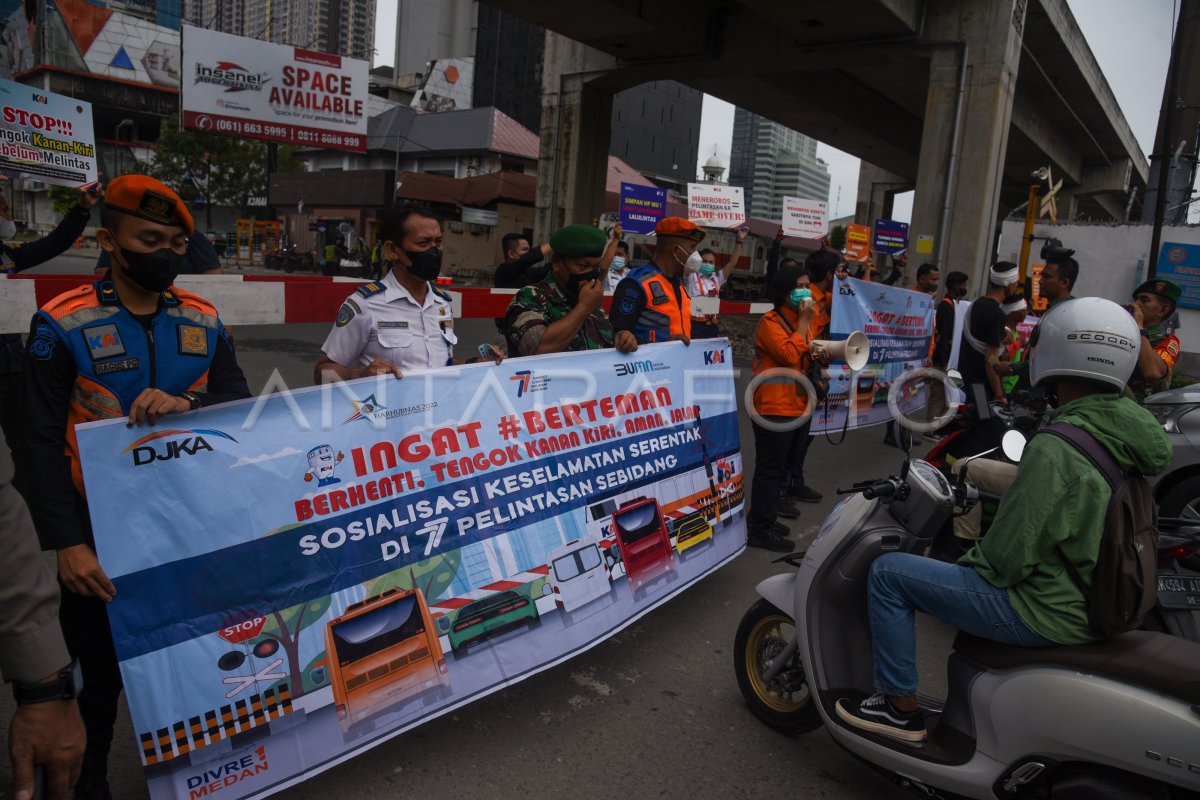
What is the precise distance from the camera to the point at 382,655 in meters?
2.52

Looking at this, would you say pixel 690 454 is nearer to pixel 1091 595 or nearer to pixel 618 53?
pixel 1091 595

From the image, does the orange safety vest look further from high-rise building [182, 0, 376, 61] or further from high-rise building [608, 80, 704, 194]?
high-rise building [182, 0, 376, 61]

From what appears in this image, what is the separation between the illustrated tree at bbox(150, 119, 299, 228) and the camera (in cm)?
4794

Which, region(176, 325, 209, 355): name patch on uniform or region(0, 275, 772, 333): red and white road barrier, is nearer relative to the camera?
region(176, 325, 209, 355): name patch on uniform

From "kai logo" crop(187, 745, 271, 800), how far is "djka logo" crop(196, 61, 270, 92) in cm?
2307

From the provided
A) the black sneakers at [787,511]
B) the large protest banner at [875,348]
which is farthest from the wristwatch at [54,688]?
the large protest banner at [875,348]

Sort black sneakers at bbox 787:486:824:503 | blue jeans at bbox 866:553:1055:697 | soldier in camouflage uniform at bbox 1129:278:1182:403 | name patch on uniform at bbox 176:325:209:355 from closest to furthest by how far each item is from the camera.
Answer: blue jeans at bbox 866:553:1055:697
name patch on uniform at bbox 176:325:209:355
soldier in camouflage uniform at bbox 1129:278:1182:403
black sneakers at bbox 787:486:824:503

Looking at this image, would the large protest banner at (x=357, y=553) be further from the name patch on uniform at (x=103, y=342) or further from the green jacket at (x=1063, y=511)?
the green jacket at (x=1063, y=511)

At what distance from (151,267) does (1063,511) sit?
2.68 metres

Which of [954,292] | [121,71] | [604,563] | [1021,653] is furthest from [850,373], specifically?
[121,71]

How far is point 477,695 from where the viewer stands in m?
2.73

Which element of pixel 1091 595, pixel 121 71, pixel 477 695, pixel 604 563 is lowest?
pixel 477 695

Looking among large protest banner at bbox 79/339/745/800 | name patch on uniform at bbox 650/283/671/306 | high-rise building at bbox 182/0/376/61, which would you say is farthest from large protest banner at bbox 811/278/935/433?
high-rise building at bbox 182/0/376/61

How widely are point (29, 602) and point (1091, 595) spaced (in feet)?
8.02
